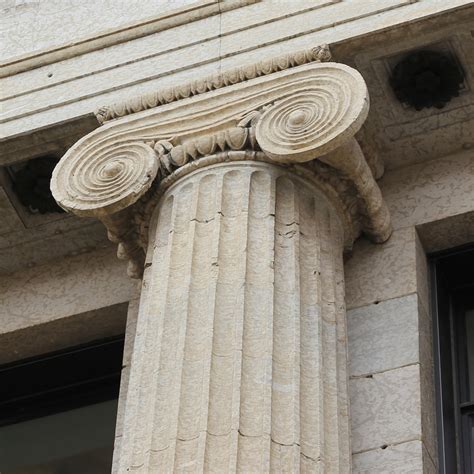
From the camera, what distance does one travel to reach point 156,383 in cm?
1143

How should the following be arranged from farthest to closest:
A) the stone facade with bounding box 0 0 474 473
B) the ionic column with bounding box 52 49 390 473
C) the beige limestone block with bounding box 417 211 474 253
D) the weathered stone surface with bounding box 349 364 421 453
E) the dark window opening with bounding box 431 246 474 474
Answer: the beige limestone block with bounding box 417 211 474 253
the dark window opening with bounding box 431 246 474 474
the weathered stone surface with bounding box 349 364 421 453
the stone facade with bounding box 0 0 474 473
the ionic column with bounding box 52 49 390 473

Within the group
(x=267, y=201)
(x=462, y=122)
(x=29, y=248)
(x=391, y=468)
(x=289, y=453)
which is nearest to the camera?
(x=289, y=453)

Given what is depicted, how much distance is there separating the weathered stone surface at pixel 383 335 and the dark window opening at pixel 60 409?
2393mm

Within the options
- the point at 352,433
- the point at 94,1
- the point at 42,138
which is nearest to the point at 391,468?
the point at 352,433

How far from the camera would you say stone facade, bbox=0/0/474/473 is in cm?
1130

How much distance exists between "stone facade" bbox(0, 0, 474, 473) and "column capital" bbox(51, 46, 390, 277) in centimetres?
2

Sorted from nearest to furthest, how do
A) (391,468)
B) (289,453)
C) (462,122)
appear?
1. (289,453)
2. (391,468)
3. (462,122)

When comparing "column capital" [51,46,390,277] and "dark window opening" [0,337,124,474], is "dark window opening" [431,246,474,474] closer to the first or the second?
"column capital" [51,46,390,277]

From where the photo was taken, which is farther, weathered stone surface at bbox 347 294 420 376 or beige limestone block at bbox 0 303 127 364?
beige limestone block at bbox 0 303 127 364

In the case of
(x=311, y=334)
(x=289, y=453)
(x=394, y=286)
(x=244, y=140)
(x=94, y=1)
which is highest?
(x=94, y=1)

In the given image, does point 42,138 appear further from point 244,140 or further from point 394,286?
point 394,286

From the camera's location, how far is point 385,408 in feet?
39.1

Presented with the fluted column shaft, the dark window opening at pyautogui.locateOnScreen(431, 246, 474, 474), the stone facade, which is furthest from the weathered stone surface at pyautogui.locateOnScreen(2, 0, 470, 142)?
the dark window opening at pyautogui.locateOnScreen(431, 246, 474, 474)

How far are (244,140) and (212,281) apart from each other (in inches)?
53.2
